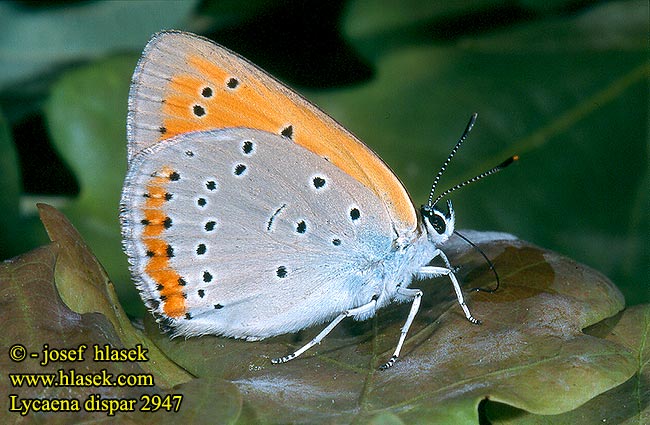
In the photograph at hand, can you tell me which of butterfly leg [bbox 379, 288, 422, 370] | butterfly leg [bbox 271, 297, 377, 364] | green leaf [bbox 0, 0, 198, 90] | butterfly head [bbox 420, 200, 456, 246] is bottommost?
butterfly leg [bbox 271, 297, 377, 364]

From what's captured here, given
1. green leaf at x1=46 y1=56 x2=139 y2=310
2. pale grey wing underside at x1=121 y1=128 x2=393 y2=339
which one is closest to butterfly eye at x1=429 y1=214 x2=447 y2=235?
pale grey wing underside at x1=121 y1=128 x2=393 y2=339

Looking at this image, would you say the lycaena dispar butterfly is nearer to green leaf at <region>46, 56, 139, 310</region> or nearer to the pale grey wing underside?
the pale grey wing underside

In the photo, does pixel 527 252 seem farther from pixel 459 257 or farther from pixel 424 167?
pixel 424 167

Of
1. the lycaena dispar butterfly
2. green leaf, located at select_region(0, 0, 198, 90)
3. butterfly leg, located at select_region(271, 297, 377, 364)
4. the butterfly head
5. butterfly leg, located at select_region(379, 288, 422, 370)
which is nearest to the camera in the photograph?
butterfly leg, located at select_region(379, 288, 422, 370)

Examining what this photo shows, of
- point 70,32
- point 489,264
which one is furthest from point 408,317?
point 70,32

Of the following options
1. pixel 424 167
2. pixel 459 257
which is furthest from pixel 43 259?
pixel 424 167

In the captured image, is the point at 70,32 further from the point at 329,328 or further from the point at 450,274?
the point at 450,274

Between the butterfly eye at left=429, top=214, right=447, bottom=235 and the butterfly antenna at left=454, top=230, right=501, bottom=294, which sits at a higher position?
the butterfly eye at left=429, top=214, right=447, bottom=235

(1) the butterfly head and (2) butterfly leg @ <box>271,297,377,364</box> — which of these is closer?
(2) butterfly leg @ <box>271,297,377,364</box>
